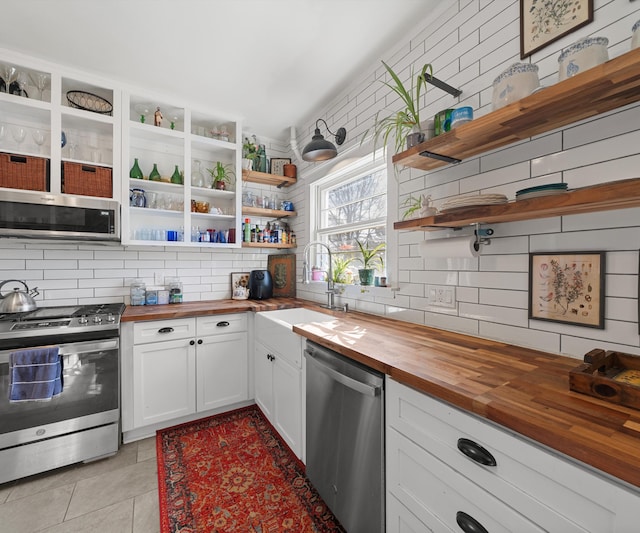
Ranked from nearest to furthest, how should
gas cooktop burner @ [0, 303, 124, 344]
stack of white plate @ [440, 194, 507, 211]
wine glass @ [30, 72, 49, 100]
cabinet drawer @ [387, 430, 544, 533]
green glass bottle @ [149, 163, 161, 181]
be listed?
cabinet drawer @ [387, 430, 544, 533]
stack of white plate @ [440, 194, 507, 211]
gas cooktop burner @ [0, 303, 124, 344]
wine glass @ [30, 72, 49, 100]
green glass bottle @ [149, 163, 161, 181]

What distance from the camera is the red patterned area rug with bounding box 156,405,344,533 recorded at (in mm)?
1470

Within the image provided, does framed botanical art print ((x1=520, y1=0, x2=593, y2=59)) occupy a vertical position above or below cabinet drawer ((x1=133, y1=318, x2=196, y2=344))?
above

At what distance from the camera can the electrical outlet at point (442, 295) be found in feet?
5.26

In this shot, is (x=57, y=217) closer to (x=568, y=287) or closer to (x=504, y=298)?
(x=504, y=298)

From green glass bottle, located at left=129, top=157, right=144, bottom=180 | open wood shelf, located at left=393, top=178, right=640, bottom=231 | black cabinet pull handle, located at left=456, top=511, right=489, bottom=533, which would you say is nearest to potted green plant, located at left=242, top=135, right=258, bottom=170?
green glass bottle, located at left=129, top=157, right=144, bottom=180

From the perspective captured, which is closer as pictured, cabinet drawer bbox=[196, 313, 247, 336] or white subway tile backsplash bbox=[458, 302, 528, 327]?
white subway tile backsplash bbox=[458, 302, 528, 327]

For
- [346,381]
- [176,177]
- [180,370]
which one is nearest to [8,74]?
[176,177]

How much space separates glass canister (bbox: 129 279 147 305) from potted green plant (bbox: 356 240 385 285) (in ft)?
6.15

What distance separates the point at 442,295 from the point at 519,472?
1.01 meters

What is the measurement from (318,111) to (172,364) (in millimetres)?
2519

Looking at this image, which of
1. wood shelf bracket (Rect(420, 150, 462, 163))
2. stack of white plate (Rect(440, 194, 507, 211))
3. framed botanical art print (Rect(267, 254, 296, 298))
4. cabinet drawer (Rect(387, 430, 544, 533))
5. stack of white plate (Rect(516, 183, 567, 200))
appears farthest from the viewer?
framed botanical art print (Rect(267, 254, 296, 298))

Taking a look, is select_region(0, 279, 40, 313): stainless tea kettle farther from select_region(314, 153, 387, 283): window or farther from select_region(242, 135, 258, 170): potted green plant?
select_region(314, 153, 387, 283): window

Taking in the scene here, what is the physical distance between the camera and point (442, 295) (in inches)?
65.1

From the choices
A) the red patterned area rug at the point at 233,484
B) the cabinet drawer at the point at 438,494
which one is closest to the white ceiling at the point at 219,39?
the cabinet drawer at the point at 438,494
